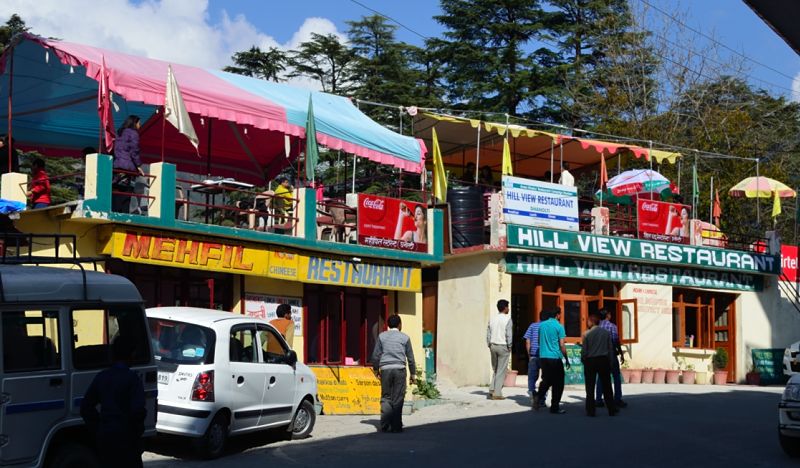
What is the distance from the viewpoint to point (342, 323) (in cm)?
2047

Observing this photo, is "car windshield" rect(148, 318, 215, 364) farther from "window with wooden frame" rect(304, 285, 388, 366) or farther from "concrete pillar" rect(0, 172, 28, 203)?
"window with wooden frame" rect(304, 285, 388, 366)

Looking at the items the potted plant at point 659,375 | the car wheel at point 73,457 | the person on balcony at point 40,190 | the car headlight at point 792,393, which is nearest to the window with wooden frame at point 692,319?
the potted plant at point 659,375

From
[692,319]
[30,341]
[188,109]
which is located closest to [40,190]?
[188,109]

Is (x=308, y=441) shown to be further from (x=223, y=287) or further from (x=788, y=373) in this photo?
(x=788, y=373)

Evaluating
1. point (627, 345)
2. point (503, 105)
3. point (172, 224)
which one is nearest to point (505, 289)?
point (627, 345)

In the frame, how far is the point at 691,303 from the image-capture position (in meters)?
28.9

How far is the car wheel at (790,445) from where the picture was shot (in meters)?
12.3

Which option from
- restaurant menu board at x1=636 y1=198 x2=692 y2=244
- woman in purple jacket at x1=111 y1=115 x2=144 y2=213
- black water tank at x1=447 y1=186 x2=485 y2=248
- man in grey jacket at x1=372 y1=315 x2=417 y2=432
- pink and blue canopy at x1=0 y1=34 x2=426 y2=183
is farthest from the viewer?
restaurant menu board at x1=636 y1=198 x2=692 y2=244

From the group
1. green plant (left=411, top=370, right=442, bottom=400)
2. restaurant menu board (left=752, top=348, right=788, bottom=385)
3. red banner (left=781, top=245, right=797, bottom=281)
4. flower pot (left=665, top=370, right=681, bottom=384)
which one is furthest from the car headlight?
red banner (left=781, top=245, right=797, bottom=281)

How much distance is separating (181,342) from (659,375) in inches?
667

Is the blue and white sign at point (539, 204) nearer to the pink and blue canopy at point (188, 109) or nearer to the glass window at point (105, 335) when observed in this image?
the pink and blue canopy at point (188, 109)

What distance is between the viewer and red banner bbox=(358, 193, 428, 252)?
67.5 feet

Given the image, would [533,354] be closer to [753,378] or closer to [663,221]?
[663,221]

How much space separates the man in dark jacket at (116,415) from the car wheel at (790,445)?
7.88m
